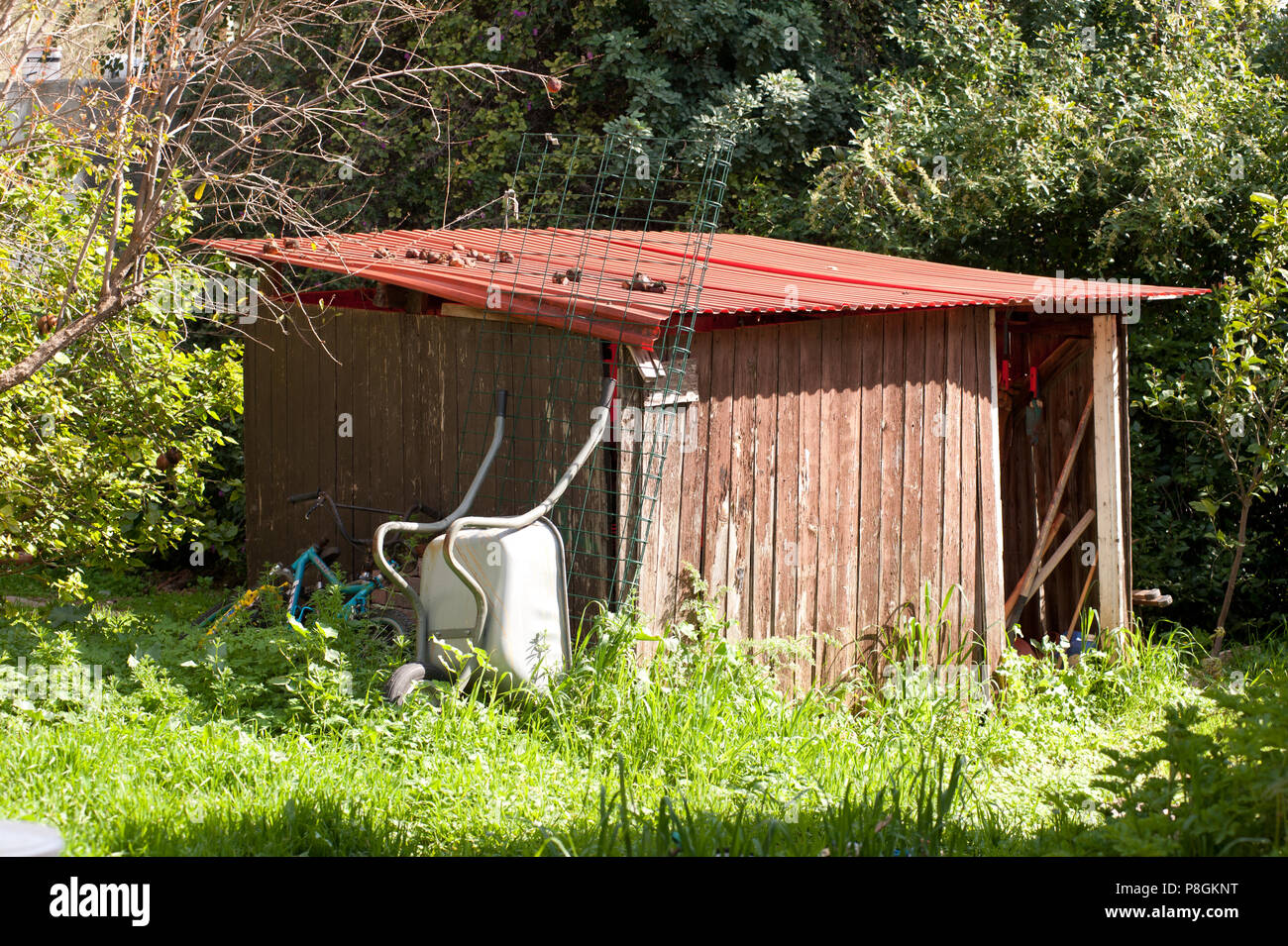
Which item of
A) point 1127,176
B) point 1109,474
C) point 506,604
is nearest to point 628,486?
point 506,604

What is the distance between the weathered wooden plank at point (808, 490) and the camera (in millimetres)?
6316

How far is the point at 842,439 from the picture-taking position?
21.2ft

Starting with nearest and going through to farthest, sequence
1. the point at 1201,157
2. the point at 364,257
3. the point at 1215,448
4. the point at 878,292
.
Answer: the point at 878,292, the point at 364,257, the point at 1215,448, the point at 1201,157

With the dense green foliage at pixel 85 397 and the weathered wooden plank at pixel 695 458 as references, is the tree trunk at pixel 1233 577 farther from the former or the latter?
the dense green foliage at pixel 85 397

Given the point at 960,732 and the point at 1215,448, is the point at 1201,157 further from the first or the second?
the point at 960,732

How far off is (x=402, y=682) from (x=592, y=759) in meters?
0.92

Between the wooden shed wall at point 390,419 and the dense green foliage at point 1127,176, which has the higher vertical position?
the dense green foliage at point 1127,176

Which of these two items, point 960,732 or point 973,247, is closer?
A: point 960,732

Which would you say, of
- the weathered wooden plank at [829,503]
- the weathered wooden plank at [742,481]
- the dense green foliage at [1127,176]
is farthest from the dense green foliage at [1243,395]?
the weathered wooden plank at [742,481]

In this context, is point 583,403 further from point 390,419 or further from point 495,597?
point 390,419

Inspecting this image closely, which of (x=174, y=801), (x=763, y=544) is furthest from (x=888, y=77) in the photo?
(x=174, y=801)

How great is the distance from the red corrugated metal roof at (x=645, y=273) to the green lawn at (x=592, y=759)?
5.03ft

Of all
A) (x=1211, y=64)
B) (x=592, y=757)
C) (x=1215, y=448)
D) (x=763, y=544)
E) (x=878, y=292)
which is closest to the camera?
(x=592, y=757)

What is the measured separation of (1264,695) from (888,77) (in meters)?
9.58
